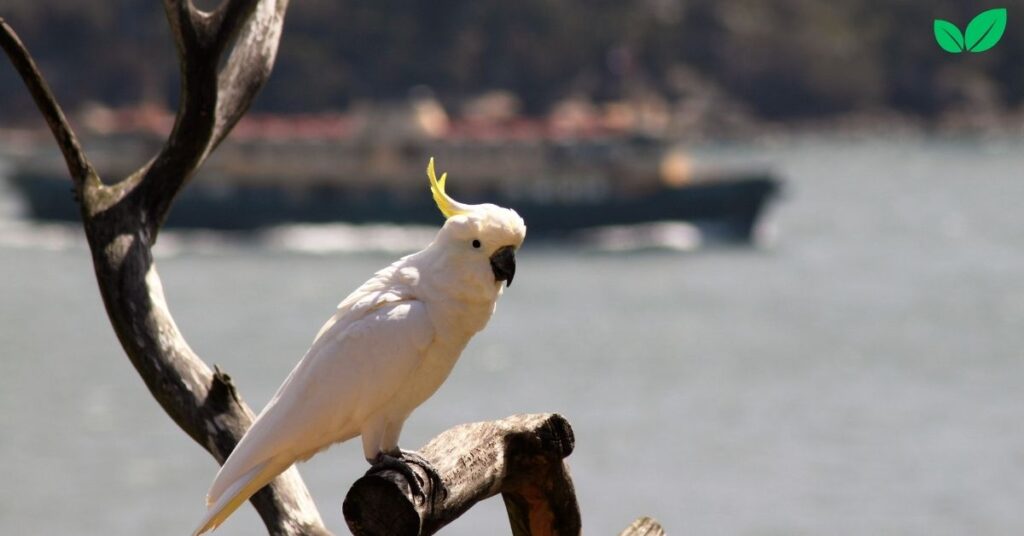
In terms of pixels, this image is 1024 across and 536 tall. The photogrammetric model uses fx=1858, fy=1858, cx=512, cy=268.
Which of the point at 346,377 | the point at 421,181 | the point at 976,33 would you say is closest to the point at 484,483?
the point at 346,377

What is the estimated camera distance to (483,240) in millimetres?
3697

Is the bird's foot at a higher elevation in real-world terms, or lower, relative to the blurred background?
lower

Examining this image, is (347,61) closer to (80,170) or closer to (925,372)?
(925,372)

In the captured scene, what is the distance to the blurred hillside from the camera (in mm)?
78562

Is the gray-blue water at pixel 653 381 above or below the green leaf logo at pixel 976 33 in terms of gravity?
above

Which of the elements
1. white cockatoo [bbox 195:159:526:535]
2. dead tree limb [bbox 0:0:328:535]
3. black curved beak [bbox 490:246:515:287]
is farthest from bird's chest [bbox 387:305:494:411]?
dead tree limb [bbox 0:0:328:535]

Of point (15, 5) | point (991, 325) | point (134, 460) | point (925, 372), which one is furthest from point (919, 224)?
point (15, 5)

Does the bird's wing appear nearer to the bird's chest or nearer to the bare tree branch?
the bird's chest

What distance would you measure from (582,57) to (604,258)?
151 ft

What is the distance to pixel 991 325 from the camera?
29859 mm

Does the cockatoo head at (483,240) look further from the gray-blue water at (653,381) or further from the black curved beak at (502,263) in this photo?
the gray-blue water at (653,381)

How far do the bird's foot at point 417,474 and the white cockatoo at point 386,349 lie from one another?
0.50 ft

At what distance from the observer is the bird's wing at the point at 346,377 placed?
3779 mm

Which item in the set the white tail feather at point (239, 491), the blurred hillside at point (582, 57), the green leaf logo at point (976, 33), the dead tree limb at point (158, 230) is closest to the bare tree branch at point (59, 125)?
the dead tree limb at point (158, 230)
